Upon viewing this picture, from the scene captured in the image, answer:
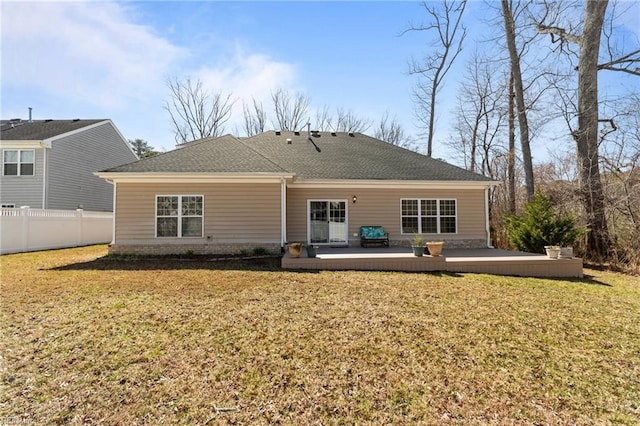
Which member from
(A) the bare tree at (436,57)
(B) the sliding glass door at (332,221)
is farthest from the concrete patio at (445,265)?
(A) the bare tree at (436,57)

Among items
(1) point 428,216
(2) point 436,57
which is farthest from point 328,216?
(2) point 436,57

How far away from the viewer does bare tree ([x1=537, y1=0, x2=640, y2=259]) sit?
Answer: 1124 centimetres

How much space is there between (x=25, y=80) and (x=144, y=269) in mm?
8779

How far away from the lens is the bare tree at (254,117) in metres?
29.9

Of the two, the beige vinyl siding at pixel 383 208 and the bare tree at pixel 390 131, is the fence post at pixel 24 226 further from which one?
the bare tree at pixel 390 131

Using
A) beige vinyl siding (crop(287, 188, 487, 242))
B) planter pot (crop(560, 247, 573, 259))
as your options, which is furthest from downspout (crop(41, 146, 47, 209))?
planter pot (crop(560, 247, 573, 259))

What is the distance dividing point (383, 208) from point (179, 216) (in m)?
7.34

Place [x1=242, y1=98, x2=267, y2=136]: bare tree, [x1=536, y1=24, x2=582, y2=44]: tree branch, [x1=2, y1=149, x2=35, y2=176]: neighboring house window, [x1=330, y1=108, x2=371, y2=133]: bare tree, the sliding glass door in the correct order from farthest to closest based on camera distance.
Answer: [x1=242, y1=98, x2=267, y2=136]: bare tree, [x1=330, y1=108, x2=371, y2=133]: bare tree, [x1=2, y1=149, x2=35, y2=176]: neighboring house window, [x1=536, y1=24, x2=582, y2=44]: tree branch, the sliding glass door

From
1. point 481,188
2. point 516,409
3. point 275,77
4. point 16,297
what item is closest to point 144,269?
point 16,297

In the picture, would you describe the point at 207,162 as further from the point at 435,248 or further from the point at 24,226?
the point at 435,248

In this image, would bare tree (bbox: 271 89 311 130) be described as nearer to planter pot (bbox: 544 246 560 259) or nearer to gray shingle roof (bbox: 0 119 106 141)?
gray shingle roof (bbox: 0 119 106 141)

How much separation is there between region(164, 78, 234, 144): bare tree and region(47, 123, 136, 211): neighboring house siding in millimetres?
7997

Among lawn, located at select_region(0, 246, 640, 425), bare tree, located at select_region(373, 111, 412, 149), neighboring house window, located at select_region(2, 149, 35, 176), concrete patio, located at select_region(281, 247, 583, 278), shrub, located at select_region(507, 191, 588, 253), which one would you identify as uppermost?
bare tree, located at select_region(373, 111, 412, 149)

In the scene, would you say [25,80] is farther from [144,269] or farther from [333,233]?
[333,233]
